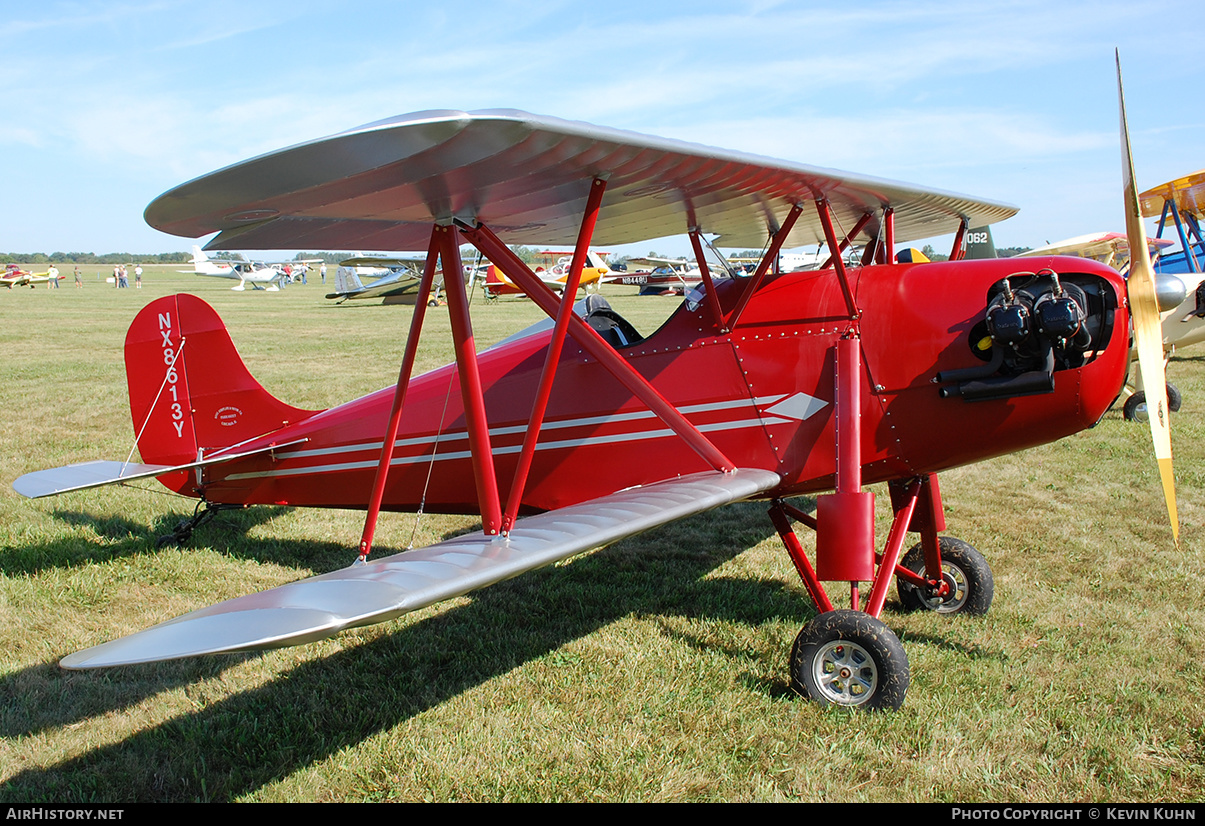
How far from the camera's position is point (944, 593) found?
178 inches

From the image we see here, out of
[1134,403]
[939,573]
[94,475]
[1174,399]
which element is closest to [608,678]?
[939,573]

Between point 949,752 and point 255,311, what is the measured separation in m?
31.0

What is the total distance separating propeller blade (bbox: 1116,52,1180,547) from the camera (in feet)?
11.1

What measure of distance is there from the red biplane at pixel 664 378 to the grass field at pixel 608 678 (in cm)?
42

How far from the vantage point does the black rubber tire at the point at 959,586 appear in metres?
4.47

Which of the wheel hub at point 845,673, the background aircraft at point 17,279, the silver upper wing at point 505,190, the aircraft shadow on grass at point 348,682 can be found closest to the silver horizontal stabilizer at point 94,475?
the aircraft shadow on grass at point 348,682

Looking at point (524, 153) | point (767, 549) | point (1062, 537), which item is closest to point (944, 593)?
point (767, 549)

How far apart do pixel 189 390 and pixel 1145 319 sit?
5.64 m

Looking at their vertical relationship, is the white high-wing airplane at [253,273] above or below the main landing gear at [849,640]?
above

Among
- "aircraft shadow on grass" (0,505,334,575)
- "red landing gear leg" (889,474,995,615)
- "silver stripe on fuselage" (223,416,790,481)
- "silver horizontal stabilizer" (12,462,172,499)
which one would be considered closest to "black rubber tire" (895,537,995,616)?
"red landing gear leg" (889,474,995,615)

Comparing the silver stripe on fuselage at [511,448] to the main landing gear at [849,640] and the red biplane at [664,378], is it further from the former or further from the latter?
the main landing gear at [849,640]

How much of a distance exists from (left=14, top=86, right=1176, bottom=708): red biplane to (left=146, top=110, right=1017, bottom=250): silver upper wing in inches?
0.6

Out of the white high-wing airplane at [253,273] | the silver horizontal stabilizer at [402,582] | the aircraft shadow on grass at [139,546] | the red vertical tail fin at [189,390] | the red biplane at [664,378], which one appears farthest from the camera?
the white high-wing airplane at [253,273]

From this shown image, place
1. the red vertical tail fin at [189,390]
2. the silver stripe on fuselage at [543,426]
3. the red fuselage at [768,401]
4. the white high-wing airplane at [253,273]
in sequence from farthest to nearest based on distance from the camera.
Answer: the white high-wing airplane at [253,273], the red vertical tail fin at [189,390], the silver stripe on fuselage at [543,426], the red fuselage at [768,401]
